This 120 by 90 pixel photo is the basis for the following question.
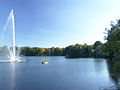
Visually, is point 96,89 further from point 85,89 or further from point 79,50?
point 79,50

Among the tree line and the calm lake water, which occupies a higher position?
the tree line

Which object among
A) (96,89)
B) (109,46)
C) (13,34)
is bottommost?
(96,89)

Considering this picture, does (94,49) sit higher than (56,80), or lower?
higher

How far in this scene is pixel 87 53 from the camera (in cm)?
9188

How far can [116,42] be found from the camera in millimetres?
9422

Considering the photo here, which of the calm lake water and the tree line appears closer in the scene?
the tree line

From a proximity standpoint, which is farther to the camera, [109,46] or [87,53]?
[87,53]

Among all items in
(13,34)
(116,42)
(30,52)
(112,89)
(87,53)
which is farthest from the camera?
(30,52)

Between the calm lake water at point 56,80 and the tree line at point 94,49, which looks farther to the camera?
the calm lake water at point 56,80

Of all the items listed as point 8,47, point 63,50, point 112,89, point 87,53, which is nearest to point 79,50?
point 87,53

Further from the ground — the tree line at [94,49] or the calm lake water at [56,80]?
the tree line at [94,49]

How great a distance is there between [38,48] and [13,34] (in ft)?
269

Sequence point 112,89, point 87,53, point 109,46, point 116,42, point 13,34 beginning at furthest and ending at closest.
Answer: point 87,53, point 13,34, point 112,89, point 109,46, point 116,42

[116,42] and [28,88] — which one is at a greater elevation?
[116,42]
